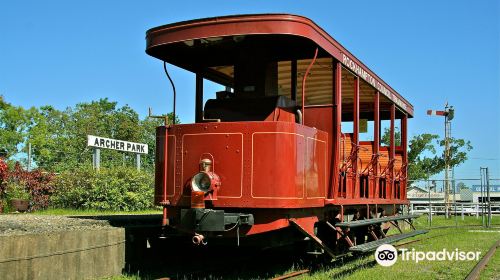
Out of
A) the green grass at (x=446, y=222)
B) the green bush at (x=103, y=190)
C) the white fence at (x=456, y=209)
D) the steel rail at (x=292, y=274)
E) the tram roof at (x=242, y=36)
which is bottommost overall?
the green grass at (x=446, y=222)

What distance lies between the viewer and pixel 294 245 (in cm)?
982

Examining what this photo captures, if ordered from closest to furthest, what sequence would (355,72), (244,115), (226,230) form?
(226,230), (244,115), (355,72)

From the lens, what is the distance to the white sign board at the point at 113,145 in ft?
79.0

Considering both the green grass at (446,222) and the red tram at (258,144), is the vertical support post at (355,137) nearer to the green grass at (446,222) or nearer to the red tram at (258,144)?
the red tram at (258,144)

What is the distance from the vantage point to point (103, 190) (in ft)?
72.0

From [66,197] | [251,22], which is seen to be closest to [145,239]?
[251,22]

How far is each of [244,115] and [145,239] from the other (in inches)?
99.4

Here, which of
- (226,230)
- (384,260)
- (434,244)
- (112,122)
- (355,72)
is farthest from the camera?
(112,122)

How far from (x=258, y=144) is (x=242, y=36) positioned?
1.49 metres

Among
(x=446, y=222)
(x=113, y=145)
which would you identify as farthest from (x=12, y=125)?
(x=446, y=222)

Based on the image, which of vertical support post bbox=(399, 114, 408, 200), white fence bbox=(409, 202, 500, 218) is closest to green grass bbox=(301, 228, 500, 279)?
vertical support post bbox=(399, 114, 408, 200)

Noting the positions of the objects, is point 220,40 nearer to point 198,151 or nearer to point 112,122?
point 198,151

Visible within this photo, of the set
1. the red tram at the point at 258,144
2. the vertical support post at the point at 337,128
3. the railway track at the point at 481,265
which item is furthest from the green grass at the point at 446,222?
the vertical support post at the point at 337,128

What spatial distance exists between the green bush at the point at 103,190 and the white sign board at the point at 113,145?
1554mm
